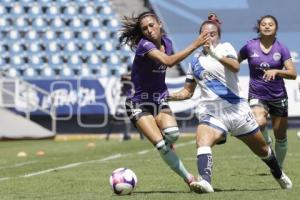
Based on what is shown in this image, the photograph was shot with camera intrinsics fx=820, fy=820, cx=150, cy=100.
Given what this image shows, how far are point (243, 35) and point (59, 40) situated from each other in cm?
656

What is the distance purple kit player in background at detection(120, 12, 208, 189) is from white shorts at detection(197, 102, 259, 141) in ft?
2.49

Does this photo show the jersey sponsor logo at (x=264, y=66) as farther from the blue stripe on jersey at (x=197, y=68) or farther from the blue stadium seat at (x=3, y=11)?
the blue stadium seat at (x=3, y=11)

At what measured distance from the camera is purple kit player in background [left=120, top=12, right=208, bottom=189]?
9.08 metres

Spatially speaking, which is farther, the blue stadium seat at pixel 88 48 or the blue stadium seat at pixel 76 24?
the blue stadium seat at pixel 76 24

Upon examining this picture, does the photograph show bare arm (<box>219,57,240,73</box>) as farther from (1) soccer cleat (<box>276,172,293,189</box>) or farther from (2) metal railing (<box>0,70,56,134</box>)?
(2) metal railing (<box>0,70,56,134</box>)

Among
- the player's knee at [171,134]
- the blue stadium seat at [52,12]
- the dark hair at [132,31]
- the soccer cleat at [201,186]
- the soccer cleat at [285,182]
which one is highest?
the dark hair at [132,31]

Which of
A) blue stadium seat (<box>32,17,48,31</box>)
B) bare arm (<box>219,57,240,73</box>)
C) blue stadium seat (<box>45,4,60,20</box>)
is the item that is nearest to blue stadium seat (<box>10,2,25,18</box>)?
blue stadium seat (<box>32,17,48,31</box>)

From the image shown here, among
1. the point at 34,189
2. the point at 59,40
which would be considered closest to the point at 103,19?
the point at 59,40

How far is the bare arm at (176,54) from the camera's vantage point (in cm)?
802

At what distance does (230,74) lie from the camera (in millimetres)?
8539

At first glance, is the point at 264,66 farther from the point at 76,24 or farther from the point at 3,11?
the point at 3,11

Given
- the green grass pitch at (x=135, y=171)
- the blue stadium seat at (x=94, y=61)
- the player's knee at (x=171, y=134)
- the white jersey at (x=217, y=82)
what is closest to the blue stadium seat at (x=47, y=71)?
the blue stadium seat at (x=94, y=61)

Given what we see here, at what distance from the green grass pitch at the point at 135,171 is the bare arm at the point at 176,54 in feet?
4.53

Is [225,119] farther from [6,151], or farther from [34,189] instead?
[6,151]
